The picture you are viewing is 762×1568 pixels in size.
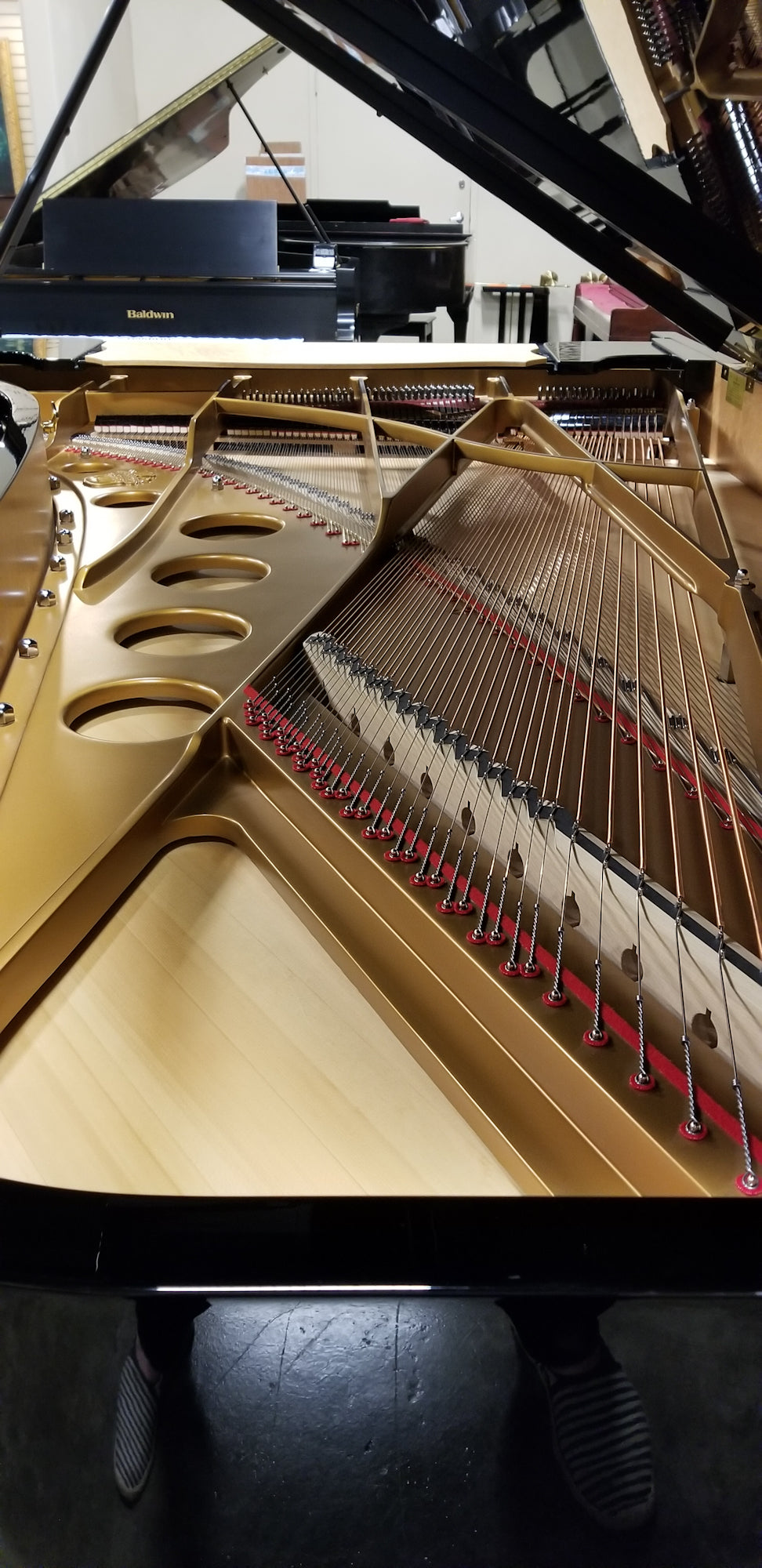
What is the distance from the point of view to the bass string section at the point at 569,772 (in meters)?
1.11

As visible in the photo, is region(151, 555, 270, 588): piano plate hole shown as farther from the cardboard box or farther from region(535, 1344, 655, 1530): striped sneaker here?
the cardboard box

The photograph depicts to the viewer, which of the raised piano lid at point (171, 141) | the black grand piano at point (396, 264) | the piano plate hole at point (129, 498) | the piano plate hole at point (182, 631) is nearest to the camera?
the piano plate hole at point (182, 631)

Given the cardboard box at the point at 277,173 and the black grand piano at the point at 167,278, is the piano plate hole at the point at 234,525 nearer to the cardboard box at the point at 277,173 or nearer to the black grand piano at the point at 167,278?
the black grand piano at the point at 167,278

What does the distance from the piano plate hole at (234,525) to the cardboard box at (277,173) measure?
349 inches

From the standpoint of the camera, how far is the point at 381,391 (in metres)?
3.77

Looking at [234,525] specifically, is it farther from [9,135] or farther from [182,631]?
[9,135]

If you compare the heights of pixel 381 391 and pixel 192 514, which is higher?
pixel 381 391

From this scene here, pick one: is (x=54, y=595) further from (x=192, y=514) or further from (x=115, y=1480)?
(x=115, y=1480)

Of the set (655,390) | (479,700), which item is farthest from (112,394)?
(479,700)

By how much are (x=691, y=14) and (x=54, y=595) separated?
5.30 ft

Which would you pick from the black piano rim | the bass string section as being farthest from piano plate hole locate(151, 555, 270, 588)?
the black piano rim

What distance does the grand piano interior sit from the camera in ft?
3.62

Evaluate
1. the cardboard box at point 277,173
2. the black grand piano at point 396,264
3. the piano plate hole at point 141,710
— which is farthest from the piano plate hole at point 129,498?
the cardboard box at point 277,173

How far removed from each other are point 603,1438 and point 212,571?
2.28 m
